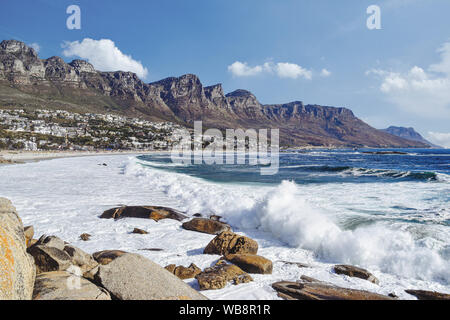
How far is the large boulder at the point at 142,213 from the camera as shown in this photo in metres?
10.3

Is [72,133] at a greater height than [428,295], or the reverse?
[72,133]

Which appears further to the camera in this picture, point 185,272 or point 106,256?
point 106,256

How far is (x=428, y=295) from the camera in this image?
478 cm

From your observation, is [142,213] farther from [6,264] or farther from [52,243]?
[6,264]

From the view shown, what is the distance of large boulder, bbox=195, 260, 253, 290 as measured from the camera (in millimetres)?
4727

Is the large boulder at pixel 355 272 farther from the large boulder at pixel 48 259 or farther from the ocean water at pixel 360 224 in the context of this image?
the large boulder at pixel 48 259

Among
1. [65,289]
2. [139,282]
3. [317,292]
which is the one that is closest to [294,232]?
[317,292]

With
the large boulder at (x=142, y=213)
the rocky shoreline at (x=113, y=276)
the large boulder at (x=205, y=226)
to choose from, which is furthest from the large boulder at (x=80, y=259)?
the large boulder at (x=142, y=213)

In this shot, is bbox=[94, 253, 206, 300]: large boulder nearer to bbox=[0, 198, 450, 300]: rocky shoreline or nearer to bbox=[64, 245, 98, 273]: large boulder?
bbox=[0, 198, 450, 300]: rocky shoreline

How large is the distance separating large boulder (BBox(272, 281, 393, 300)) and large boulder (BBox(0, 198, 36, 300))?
13.7 feet

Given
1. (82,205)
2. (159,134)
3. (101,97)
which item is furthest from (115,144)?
(82,205)

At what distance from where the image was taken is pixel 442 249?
6812 millimetres

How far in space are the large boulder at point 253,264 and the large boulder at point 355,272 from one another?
178cm

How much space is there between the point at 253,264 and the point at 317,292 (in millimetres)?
1587
